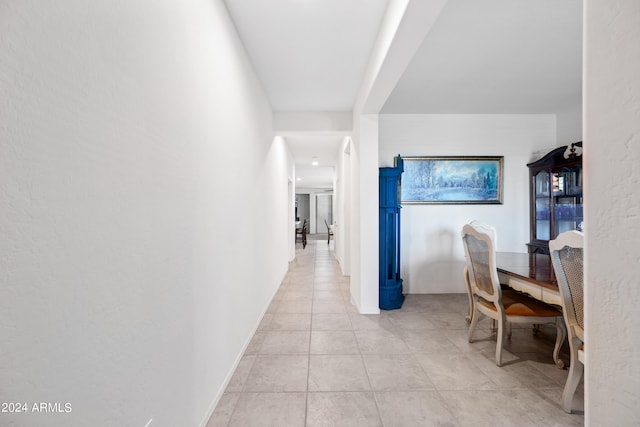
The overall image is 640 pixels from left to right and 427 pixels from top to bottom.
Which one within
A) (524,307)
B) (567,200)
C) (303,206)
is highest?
(303,206)

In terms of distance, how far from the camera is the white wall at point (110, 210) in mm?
582

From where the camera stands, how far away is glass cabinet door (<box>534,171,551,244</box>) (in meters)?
3.68

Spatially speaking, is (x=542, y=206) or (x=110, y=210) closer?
(x=110, y=210)

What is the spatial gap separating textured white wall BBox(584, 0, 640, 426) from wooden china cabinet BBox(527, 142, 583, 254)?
379 cm

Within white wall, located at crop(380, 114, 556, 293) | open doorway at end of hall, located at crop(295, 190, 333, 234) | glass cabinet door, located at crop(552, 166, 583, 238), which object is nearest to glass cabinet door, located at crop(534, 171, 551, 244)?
glass cabinet door, located at crop(552, 166, 583, 238)

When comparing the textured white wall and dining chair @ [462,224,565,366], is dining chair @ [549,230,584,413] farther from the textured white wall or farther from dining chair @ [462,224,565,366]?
the textured white wall

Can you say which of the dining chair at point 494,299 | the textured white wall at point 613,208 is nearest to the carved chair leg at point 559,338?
the dining chair at point 494,299

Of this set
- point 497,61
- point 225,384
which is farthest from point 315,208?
point 225,384

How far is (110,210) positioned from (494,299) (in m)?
2.55

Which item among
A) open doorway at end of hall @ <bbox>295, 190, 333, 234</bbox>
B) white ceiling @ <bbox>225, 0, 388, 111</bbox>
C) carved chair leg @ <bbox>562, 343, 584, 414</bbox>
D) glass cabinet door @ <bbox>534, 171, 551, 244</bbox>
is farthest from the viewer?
open doorway at end of hall @ <bbox>295, 190, 333, 234</bbox>

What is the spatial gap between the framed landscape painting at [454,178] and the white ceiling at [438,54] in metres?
0.76

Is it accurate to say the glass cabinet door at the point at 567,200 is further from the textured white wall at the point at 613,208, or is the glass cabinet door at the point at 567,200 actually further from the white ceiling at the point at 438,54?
the textured white wall at the point at 613,208

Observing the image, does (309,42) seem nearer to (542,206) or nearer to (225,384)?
(225,384)

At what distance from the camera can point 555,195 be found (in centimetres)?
358
